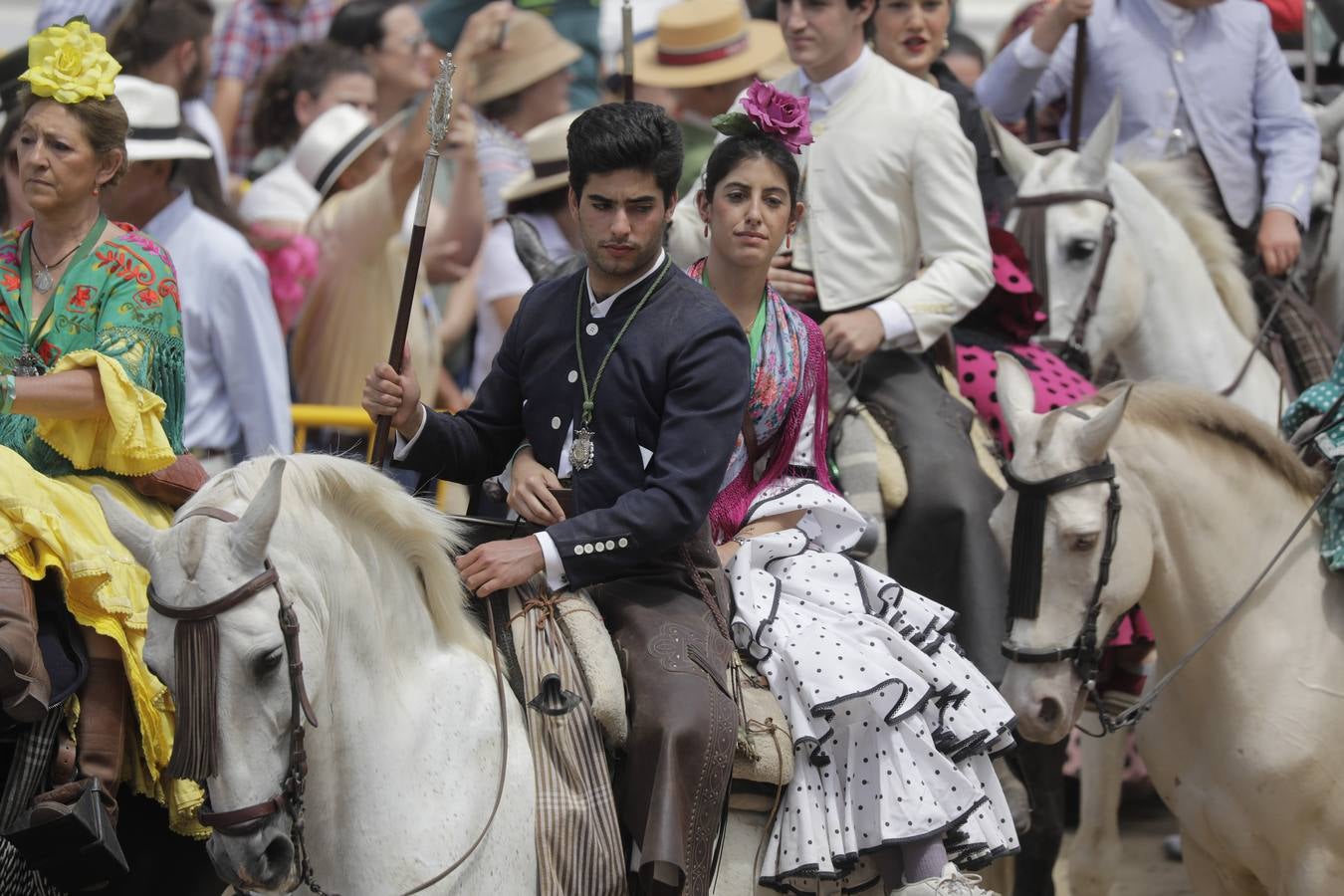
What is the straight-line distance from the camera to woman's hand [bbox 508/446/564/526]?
466 cm

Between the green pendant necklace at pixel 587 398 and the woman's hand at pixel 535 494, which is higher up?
the green pendant necklace at pixel 587 398

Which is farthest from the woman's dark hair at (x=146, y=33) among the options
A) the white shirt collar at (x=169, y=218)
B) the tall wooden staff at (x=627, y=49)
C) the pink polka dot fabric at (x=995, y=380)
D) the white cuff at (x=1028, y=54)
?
the pink polka dot fabric at (x=995, y=380)

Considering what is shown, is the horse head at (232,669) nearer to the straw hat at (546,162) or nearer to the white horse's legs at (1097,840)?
the white horse's legs at (1097,840)

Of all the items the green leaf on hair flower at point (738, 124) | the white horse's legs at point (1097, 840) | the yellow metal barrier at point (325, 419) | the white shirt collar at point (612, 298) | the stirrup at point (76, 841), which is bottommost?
the white horse's legs at point (1097, 840)

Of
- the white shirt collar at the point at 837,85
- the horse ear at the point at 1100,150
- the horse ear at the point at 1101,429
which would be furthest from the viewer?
the horse ear at the point at 1100,150

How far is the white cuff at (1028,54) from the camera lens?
8305mm

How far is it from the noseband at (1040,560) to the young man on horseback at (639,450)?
110 centimetres

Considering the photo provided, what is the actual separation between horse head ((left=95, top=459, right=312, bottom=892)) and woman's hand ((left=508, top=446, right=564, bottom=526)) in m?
0.86

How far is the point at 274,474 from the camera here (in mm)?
3865

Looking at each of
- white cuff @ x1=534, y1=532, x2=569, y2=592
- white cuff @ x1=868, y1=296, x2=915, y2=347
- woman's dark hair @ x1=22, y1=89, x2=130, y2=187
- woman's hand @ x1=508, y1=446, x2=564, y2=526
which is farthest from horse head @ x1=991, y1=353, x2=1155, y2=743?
woman's dark hair @ x1=22, y1=89, x2=130, y2=187

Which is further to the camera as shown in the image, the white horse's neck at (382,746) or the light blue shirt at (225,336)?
the light blue shirt at (225,336)

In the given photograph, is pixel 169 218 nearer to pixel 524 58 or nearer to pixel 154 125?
pixel 154 125

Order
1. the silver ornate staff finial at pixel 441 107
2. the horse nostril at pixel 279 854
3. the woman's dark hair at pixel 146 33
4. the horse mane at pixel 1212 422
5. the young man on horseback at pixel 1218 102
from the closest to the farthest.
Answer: the horse nostril at pixel 279 854
the silver ornate staff finial at pixel 441 107
the horse mane at pixel 1212 422
the young man on horseback at pixel 1218 102
the woman's dark hair at pixel 146 33

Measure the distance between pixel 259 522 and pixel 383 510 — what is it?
1.42 ft
